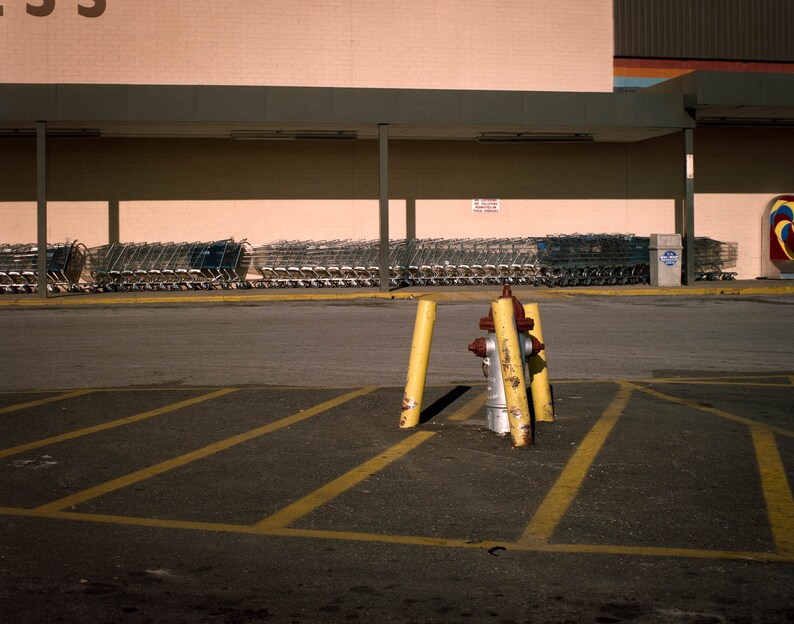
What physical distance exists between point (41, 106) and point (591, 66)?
45.2 feet

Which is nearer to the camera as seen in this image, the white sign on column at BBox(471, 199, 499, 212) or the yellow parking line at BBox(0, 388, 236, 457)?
the yellow parking line at BBox(0, 388, 236, 457)

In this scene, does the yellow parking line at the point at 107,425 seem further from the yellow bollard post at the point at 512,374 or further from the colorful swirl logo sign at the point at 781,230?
the colorful swirl logo sign at the point at 781,230

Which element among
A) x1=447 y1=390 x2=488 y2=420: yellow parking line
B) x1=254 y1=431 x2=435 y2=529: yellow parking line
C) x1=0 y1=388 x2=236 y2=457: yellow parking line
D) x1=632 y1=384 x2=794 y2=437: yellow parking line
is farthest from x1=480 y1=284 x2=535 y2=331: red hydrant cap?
x1=0 y1=388 x2=236 y2=457: yellow parking line

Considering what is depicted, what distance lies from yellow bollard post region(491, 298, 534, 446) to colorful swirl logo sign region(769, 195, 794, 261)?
22.7m

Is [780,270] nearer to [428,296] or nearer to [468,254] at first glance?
[468,254]

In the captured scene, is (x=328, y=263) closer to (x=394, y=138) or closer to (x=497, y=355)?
(x=394, y=138)

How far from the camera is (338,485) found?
6.36 metres

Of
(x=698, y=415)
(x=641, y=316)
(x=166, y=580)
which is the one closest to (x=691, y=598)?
(x=166, y=580)

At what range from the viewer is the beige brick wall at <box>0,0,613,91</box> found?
1011 inches

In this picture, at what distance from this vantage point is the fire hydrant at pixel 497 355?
7562mm

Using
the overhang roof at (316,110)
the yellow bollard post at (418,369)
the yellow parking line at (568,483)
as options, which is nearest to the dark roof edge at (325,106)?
the overhang roof at (316,110)

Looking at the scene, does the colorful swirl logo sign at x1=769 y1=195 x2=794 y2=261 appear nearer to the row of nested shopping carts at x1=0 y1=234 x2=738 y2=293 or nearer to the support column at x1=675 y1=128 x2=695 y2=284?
the row of nested shopping carts at x1=0 y1=234 x2=738 y2=293

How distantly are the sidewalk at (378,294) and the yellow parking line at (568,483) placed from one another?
13100 mm

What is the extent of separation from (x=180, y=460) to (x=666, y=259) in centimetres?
1950
